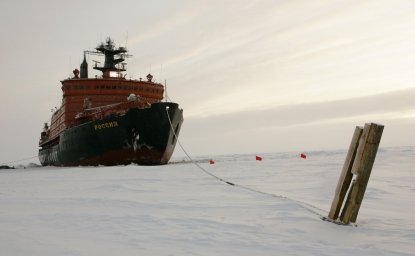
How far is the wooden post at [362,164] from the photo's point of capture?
4980mm

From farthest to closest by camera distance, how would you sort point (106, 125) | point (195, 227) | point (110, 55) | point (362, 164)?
1. point (110, 55)
2. point (106, 125)
3. point (362, 164)
4. point (195, 227)

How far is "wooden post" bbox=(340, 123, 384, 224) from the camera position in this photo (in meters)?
4.98

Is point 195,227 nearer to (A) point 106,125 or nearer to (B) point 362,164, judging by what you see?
(B) point 362,164

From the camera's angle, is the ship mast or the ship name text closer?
the ship name text

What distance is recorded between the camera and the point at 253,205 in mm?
6199

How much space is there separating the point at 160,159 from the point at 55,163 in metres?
15.7

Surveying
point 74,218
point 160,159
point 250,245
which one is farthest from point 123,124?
point 250,245

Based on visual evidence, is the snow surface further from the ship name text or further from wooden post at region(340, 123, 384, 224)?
the ship name text

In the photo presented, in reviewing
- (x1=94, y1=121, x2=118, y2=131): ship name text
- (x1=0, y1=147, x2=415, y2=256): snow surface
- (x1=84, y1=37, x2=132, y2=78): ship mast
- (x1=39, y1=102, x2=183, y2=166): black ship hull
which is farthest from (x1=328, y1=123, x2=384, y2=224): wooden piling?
(x1=84, y1=37, x2=132, y2=78): ship mast

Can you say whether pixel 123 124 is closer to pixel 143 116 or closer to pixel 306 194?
pixel 143 116

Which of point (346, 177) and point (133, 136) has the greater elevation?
point (133, 136)

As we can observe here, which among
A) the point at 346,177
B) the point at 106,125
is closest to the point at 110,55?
the point at 106,125

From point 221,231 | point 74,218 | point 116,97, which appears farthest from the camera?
point 116,97

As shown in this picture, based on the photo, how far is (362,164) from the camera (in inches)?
198
